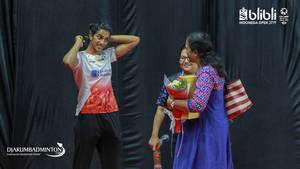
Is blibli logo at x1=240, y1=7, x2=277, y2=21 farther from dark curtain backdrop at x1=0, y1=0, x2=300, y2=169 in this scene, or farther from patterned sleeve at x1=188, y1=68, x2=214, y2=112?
patterned sleeve at x1=188, y1=68, x2=214, y2=112

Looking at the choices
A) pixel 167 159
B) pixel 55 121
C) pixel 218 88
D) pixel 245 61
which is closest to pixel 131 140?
pixel 167 159

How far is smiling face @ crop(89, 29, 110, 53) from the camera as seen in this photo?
5.30 m

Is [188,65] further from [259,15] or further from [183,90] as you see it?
[259,15]

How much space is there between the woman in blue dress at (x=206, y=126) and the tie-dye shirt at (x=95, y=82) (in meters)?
1.32

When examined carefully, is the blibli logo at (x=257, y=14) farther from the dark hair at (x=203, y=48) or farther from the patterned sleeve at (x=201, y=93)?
the patterned sleeve at (x=201, y=93)

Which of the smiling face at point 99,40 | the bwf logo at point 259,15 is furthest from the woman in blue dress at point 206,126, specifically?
the bwf logo at point 259,15

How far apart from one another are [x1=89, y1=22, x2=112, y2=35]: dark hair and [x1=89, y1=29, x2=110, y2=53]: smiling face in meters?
0.03

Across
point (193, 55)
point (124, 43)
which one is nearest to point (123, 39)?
point (124, 43)

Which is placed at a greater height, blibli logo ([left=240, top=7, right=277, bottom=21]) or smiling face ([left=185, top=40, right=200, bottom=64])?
blibli logo ([left=240, top=7, right=277, bottom=21])

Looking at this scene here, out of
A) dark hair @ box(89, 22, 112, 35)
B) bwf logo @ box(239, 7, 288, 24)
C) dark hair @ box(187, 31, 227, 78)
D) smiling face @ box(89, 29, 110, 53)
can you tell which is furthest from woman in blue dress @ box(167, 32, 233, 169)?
bwf logo @ box(239, 7, 288, 24)

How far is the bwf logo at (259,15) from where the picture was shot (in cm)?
572

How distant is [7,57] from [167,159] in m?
1.92

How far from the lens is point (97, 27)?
544cm

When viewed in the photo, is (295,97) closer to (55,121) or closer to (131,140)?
(131,140)
